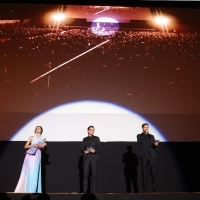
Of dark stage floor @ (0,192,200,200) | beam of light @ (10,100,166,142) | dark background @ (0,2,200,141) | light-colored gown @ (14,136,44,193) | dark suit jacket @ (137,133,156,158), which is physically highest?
dark background @ (0,2,200,141)

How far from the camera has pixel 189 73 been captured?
568cm

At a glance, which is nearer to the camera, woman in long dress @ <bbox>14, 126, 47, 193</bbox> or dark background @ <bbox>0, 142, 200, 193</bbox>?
woman in long dress @ <bbox>14, 126, 47, 193</bbox>

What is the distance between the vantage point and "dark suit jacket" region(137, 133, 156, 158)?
537 centimetres

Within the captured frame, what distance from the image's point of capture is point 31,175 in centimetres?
533

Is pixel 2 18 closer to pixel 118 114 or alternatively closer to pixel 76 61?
pixel 76 61

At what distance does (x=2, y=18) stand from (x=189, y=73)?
10.9ft

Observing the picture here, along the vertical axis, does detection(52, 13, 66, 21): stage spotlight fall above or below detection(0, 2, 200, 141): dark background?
above

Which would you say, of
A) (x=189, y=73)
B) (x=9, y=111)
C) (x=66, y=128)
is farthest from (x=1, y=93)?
(x=189, y=73)

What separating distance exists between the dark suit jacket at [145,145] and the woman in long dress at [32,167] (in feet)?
5.04

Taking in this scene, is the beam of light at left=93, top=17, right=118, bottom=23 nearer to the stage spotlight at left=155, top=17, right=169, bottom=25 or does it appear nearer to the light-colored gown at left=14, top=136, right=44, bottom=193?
the stage spotlight at left=155, top=17, right=169, bottom=25

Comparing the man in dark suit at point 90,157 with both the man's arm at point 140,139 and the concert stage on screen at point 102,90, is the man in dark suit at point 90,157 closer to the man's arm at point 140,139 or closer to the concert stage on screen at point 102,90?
the concert stage on screen at point 102,90

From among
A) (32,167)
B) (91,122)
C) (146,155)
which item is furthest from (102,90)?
(32,167)

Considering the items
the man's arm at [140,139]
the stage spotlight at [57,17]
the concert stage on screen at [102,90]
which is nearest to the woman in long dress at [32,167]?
the concert stage on screen at [102,90]

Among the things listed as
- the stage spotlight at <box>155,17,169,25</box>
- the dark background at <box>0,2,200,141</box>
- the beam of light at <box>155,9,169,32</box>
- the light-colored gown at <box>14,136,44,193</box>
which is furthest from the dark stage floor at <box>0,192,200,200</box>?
the stage spotlight at <box>155,17,169,25</box>
